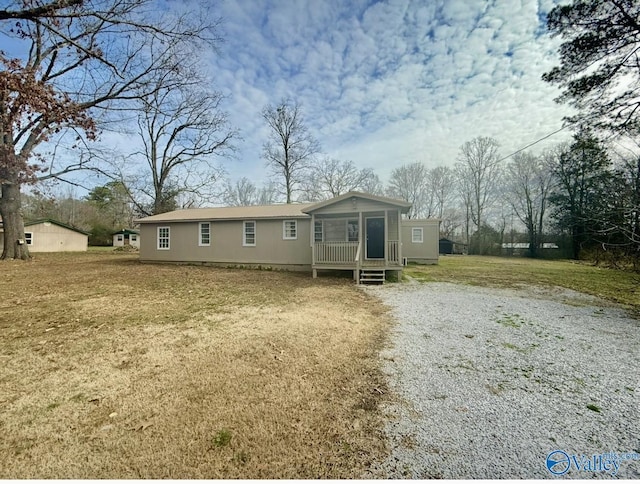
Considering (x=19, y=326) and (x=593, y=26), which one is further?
(x=593, y=26)

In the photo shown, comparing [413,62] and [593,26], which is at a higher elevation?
[413,62]

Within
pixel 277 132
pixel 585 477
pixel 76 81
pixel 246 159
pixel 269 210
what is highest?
pixel 277 132

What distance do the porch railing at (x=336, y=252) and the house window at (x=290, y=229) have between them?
2224 millimetres

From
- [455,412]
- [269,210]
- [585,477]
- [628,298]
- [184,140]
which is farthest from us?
[184,140]

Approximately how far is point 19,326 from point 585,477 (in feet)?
25.6

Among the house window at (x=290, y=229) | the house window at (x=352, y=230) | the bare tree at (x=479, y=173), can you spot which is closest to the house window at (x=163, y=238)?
the house window at (x=290, y=229)

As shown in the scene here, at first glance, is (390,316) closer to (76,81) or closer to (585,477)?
(585,477)

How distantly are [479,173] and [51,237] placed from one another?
151 feet

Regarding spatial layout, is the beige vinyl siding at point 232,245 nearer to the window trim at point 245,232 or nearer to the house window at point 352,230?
the window trim at point 245,232

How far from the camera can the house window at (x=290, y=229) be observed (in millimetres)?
13055

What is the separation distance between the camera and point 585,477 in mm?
1909

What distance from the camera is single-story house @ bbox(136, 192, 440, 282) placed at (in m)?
10.6

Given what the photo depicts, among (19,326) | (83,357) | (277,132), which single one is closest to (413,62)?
(83,357)

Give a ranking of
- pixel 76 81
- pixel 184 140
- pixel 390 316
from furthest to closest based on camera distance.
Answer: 1. pixel 184 140
2. pixel 76 81
3. pixel 390 316
